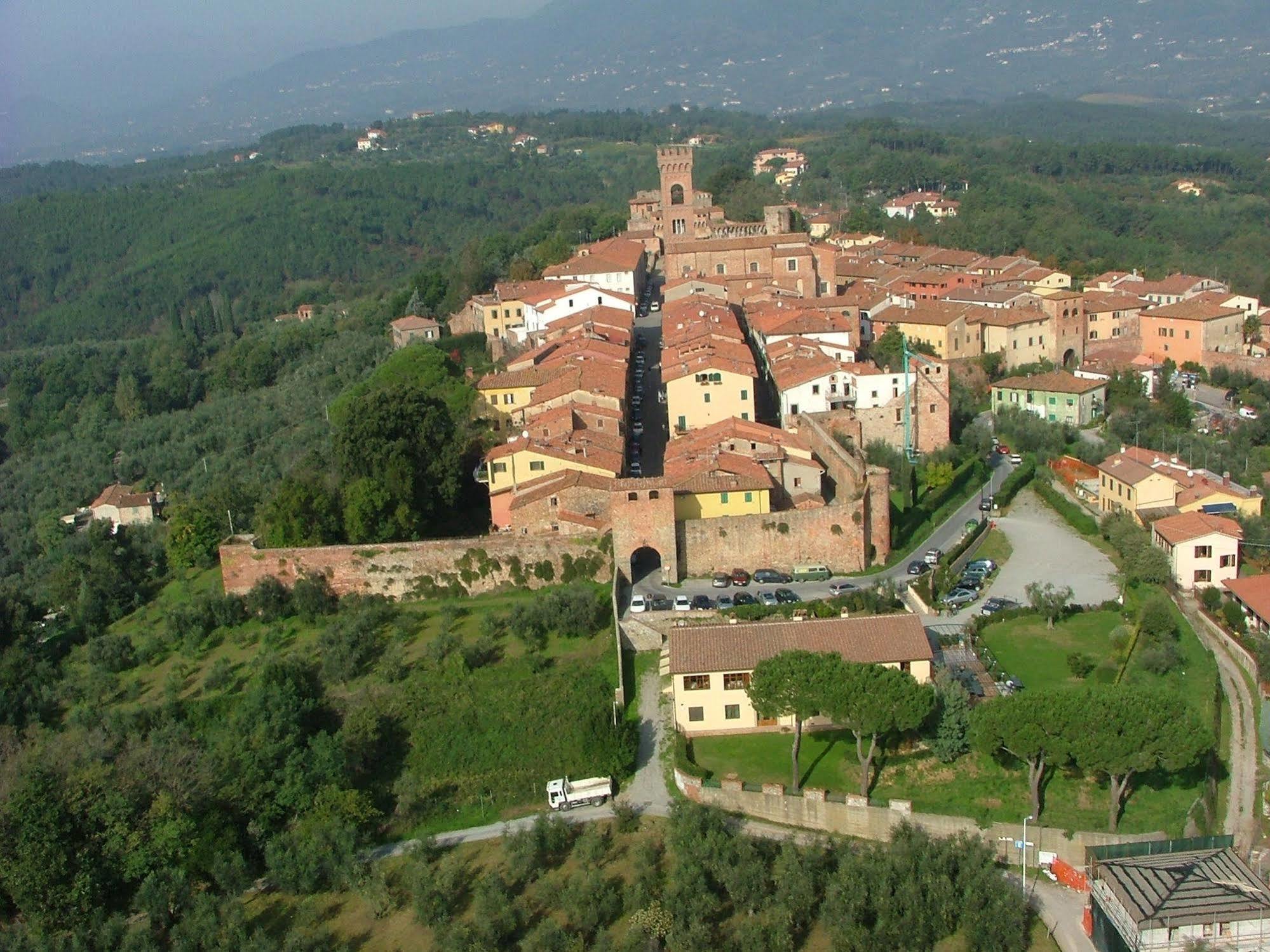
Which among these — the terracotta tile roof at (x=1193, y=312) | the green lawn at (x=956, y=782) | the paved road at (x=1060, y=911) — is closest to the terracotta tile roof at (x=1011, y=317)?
the terracotta tile roof at (x=1193, y=312)

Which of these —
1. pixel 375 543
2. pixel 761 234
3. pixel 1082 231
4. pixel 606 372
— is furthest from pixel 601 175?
pixel 375 543

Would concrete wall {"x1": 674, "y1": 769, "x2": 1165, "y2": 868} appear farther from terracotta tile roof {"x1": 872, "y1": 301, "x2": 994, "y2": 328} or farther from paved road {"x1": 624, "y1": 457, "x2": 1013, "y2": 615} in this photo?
terracotta tile roof {"x1": 872, "y1": 301, "x2": 994, "y2": 328}

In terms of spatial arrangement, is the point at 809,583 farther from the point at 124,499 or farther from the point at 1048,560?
the point at 124,499

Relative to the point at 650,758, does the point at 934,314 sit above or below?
above

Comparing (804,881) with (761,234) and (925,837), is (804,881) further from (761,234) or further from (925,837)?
(761,234)

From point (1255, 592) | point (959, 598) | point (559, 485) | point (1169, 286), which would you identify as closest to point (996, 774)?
point (959, 598)

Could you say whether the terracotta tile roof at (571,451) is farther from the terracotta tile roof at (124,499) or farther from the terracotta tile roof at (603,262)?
the terracotta tile roof at (124,499)
